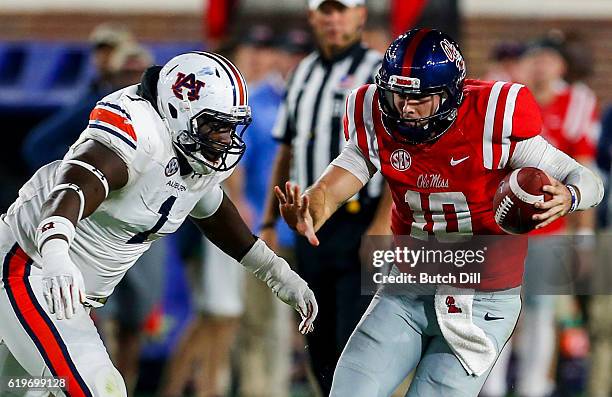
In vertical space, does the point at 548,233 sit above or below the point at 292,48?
below

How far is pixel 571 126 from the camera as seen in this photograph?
6.76m

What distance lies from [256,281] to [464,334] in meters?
2.82

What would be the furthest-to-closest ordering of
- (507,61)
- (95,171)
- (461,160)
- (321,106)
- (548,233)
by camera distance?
1. (507,61)
2. (548,233)
3. (321,106)
4. (461,160)
5. (95,171)

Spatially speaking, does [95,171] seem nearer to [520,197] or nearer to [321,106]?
[520,197]

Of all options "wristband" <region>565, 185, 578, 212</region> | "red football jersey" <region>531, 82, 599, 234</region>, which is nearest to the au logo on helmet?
"wristband" <region>565, 185, 578, 212</region>

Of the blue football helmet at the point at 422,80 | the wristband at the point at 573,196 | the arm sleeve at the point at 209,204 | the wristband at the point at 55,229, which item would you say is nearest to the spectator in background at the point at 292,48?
the arm sleeve at the point at 209,204

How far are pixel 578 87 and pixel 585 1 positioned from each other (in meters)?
2.21

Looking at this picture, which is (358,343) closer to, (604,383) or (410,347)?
(410,347)

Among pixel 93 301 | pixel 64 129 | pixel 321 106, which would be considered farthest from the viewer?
pixel 64 129

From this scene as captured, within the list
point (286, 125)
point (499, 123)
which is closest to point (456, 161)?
point (499, 123)

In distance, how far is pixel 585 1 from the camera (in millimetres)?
9133

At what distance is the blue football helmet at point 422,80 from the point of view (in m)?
3.85

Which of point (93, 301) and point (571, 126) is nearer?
point (93, 301)

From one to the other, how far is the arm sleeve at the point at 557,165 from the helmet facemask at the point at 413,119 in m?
0.23
